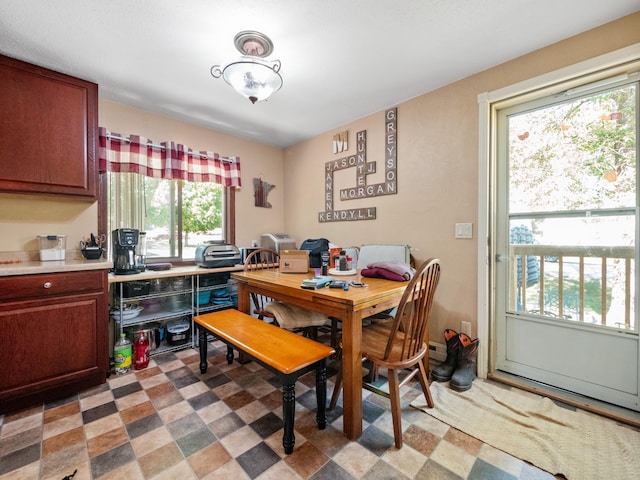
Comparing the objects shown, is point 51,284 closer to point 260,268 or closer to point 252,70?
point 260,268

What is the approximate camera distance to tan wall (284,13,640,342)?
1871 millimetres

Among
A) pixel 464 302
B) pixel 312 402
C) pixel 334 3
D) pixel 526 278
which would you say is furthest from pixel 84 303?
pixel 526 278

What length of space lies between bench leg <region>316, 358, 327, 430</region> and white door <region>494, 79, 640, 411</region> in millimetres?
1503

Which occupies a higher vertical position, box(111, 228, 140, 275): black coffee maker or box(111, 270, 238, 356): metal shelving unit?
box(111, 228, 140, 275): black coffee maker

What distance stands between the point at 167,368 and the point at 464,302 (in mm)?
2458

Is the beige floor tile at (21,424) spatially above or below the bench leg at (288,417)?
below

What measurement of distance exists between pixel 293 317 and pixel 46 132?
2218 mm

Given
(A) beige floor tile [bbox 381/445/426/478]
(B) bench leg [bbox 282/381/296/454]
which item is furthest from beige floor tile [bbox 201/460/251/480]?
(A) beige floor tile [bbox 381/445/426/478]

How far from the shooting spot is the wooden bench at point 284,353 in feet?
4.33

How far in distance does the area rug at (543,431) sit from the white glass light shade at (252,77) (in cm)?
222

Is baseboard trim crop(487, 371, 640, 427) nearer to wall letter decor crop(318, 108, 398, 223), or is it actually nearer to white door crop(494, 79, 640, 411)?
white door crop(494, 79, 640, 411)

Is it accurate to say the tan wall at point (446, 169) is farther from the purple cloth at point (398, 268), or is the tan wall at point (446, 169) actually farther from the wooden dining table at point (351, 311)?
the wooden dining table at point (351, 311)

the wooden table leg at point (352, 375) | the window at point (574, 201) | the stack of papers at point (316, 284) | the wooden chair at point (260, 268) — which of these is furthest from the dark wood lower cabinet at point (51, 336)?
the window at point (574, 201)

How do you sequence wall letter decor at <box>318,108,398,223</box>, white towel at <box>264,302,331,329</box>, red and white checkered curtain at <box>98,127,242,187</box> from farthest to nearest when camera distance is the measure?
wall letter decor at <box>318,108,398,223</box>
red and white checkered curtain at <box>98,127,242,187</box>
white towel at <box>264,302,331,329</box>
